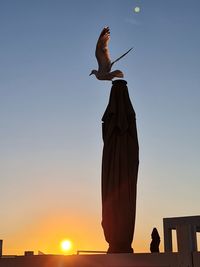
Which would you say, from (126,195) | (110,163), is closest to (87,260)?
(126,195)

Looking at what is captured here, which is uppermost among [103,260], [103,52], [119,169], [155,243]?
[103,52]

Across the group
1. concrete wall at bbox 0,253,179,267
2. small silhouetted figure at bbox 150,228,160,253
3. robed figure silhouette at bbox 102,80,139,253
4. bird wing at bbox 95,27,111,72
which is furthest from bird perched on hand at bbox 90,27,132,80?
small silhouetted figure at bbox 150,228,160,253

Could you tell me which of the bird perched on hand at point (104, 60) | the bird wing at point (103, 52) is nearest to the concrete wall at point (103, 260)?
the bird perched on hand at point (104, 60)

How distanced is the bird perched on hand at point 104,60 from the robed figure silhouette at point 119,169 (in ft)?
0.70

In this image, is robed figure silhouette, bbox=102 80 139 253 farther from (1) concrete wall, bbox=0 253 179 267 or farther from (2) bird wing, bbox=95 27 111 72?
(1) concrete wall, bbox=0 253 179 267

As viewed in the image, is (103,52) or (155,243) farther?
(155,243)

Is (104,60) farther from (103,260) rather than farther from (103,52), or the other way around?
(103,260)

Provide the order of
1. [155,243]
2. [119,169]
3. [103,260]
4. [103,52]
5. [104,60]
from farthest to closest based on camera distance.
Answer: [155,243] → [103,52] → [104,60] → [119,169] → [103,260]

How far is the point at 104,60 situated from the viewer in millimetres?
6645

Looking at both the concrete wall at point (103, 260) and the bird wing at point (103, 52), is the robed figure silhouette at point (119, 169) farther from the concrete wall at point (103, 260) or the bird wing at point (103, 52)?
the concrete wall at point (103, 260)

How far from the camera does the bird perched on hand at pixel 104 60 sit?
6302mm

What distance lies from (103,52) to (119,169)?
211 centimetres

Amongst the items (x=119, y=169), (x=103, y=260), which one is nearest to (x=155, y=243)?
(x=119, y=169)

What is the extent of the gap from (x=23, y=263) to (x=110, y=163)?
1773mm
